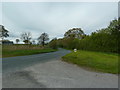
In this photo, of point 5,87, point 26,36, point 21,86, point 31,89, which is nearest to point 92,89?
point 31,89

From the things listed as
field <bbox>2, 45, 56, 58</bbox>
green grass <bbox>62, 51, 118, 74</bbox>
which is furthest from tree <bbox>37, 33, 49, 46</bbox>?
green grass <bbox>62, 51, 118, 74</bbox>

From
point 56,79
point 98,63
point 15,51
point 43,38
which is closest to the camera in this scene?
point 56,79

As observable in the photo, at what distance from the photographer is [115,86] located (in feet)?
8.57

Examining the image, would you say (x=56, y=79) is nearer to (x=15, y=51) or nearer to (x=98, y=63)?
(x=98, y=63)

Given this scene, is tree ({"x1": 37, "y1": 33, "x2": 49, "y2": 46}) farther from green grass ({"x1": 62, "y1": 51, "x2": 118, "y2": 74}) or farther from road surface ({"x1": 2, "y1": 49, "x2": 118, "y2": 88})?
road surface ({"x1": 2, "y1": 49, "x2": 118, "y2": 88})

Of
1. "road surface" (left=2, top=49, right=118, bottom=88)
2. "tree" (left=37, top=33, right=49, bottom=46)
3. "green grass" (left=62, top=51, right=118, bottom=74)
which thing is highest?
"tree" (left=37, top=33, right=49, bottom=46)

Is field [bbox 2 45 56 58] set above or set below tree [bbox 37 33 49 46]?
below

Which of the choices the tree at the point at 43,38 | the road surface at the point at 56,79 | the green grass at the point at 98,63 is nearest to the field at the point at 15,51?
the road surface at the point at 56,79

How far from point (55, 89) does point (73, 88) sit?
65cm

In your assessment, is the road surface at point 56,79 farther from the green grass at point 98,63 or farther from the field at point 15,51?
the field at point 15,51

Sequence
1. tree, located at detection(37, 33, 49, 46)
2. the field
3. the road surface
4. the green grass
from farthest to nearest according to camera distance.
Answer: tree, located at detection(37, 33, 49, 46) → the field → the green grass → the road surface

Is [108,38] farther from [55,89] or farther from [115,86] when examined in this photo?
[55,89]

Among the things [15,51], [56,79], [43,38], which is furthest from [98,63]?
[43,38]

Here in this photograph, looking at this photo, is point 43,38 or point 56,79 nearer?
point 56,79
